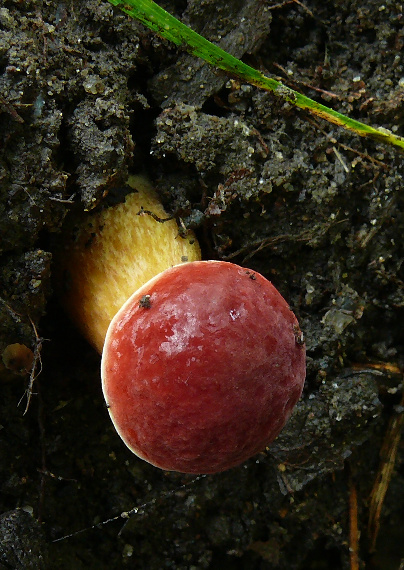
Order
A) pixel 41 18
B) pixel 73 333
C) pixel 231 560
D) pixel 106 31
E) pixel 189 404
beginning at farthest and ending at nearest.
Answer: pixel 231 560, pixel 73 333, pixel 106 31, pixel 41 18, pixel 189 404

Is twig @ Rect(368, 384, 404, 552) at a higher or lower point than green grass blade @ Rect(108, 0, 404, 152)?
lower

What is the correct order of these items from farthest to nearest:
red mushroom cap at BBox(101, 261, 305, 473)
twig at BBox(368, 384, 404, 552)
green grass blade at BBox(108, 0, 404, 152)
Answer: twig at BBox(368, 384, 404, 552) < green grass blade at BBox(108, 0, 404, 152) < red mushroom cap at BBox(101, 261, 305, 473)

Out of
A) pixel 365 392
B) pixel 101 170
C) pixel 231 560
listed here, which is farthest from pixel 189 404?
pixel 231 560

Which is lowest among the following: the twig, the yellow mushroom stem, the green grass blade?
the twig

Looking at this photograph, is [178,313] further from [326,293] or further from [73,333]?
[326,293]

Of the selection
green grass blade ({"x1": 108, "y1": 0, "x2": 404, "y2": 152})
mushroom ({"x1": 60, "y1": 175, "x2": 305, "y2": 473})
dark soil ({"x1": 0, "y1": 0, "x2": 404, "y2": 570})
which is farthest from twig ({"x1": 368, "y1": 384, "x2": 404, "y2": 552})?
green grass blade ({"x1": 108, "y1": 0, "x2": 404, "y2": 152})

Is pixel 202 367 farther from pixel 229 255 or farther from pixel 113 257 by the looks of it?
pixel 229 255

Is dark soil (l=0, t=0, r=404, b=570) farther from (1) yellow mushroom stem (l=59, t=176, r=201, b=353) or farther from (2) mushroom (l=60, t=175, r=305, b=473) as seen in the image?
(2) mushroom (l=60, t=175, r=305, b=473)

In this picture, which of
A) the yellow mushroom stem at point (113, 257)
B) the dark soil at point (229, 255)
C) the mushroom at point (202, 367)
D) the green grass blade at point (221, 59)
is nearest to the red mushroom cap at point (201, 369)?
the mushroom at point (202, 367)
